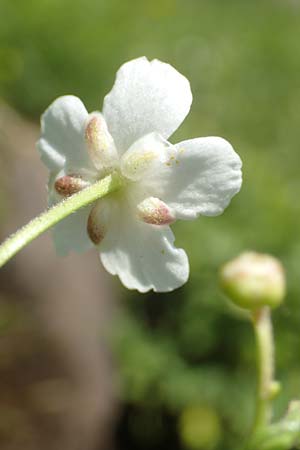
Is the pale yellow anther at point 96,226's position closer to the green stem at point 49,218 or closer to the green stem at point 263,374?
the green stem at point 49,218

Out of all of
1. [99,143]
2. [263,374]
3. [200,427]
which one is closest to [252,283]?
[263,374]

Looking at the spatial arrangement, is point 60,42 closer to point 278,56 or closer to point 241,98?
point 241,98

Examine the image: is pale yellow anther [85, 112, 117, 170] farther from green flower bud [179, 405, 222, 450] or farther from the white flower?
green flower bud [179, 405, 222, 450]

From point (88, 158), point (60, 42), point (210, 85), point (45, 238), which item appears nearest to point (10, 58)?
point (88, 158)

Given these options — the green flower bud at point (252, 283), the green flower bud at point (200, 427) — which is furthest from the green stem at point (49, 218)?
the green flower bud at point (200, 427)

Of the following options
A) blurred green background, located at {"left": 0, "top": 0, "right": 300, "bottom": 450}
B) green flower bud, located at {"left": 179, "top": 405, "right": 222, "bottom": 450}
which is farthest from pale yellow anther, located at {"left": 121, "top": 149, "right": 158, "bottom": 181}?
green flower bud, located at {"left": 179, "top": 405, "right": 222, "bottom": 450}

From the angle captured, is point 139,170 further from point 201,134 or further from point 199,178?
point 201,134
